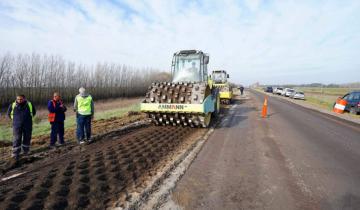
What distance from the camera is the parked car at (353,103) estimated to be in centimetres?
1495

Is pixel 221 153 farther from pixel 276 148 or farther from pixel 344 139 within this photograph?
pixel 344 139

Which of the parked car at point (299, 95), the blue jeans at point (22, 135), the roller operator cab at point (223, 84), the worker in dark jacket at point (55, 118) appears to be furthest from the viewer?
the parked car at point (299, 95)

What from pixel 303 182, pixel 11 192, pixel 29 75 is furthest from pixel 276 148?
pixel 29 75

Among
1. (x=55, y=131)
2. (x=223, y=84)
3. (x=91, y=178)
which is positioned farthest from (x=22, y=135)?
(x=223, y=84)

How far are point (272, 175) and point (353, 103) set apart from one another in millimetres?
14755

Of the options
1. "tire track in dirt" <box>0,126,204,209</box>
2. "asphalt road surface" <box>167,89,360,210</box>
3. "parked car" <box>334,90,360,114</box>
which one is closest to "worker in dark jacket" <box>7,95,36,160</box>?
"tire track in dirt" <box>0,126,204,209</box>

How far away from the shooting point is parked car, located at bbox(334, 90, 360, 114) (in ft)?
49.1

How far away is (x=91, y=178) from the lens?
3893 mm

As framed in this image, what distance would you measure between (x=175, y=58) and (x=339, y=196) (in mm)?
8642

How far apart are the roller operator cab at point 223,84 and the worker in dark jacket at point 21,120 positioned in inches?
540

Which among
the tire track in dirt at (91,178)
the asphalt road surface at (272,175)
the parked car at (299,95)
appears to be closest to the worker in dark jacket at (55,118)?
the tire track in dirt at (91,178)

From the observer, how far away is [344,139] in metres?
7.63

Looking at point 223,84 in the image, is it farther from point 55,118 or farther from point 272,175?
point 272,175

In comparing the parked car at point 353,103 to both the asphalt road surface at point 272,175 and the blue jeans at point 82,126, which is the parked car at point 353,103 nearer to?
the asphalt road surface at point 272,175
